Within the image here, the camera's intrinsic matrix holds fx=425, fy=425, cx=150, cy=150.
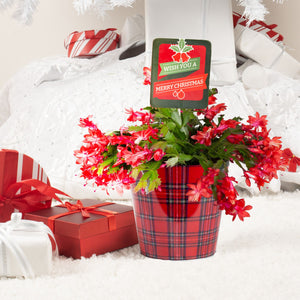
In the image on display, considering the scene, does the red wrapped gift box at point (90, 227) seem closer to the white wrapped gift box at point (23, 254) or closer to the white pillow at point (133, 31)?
the white wrapped gift box at point (23, 254)

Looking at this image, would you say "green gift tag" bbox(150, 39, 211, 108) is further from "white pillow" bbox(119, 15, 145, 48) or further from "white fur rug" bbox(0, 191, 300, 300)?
"white pillow" bbox(119, 15, 145, 48)

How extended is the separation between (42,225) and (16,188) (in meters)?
0.20

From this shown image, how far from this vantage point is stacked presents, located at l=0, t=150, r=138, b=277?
2.15ft

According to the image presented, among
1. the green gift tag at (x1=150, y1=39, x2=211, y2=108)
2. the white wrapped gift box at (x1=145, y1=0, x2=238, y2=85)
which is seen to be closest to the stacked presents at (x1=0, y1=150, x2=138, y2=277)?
the green gift tag at (x1=150, y1=39, x2=211, y2=108)

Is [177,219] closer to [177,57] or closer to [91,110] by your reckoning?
[177,57]

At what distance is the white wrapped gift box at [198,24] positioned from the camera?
4.37 feet

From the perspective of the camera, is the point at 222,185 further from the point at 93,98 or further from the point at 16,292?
the point at 93,98

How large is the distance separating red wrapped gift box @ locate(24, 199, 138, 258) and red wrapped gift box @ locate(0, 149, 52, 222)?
0.12ft

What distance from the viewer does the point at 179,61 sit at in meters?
0.73

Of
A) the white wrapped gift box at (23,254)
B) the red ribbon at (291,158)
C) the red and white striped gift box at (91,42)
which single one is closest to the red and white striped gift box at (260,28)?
the red and white striped gift box at (91,42)

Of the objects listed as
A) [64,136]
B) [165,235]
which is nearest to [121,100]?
[64,136]

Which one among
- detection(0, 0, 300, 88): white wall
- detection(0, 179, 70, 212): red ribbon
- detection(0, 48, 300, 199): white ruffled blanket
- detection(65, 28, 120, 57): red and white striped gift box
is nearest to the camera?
detection(0, 179, 70, 212): red ribbon

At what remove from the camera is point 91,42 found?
1.99 metres

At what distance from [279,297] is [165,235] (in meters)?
0.22
